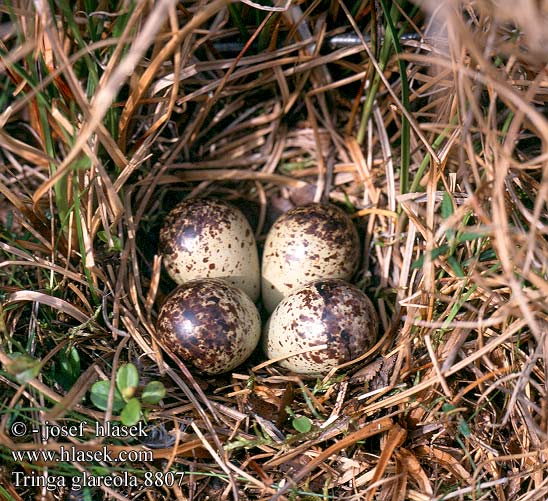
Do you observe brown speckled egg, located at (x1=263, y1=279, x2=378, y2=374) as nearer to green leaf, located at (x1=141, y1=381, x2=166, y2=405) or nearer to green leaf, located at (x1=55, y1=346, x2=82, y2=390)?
green leaf, located at (x1=141, y1=381, x2=166, y2=405)

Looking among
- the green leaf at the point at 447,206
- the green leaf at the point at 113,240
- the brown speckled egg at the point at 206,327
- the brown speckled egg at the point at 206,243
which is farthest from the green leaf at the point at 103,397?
the green leaf at the point at 447,206

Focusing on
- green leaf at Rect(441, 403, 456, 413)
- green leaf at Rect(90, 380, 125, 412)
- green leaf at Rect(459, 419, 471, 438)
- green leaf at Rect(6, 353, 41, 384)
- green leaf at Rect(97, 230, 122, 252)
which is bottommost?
green leaf at Rect(459, 419, 471, 438)

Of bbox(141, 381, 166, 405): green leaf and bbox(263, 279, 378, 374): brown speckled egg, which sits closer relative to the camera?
bbox(141, 381, 166, 405): green leaf

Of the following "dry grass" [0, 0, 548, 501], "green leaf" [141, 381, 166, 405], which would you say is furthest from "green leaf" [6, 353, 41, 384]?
"green leaf" [141, 381, 166, 405]

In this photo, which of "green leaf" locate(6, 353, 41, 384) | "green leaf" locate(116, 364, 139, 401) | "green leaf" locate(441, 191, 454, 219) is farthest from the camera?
"green leaf" locate(441, 191, 454, 219)

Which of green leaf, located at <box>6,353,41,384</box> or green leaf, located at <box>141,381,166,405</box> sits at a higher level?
green leaf, located at <box>6,353,41,384</box>

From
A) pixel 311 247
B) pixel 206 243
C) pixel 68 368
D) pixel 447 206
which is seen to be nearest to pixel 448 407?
pixel 447 206

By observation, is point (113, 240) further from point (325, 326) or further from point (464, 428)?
point (464, 428)

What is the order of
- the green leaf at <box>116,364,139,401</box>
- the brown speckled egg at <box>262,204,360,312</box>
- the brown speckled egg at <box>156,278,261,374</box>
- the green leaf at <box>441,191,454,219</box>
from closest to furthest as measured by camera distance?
the green leaf at <box>116,364,139,401</box>
the green leaf at <box>441,191,454,219</box>
the brown speckled egg at <box>156,278,261,374</box>
the brown speckled egg at <box>262,204,360,312</box>
